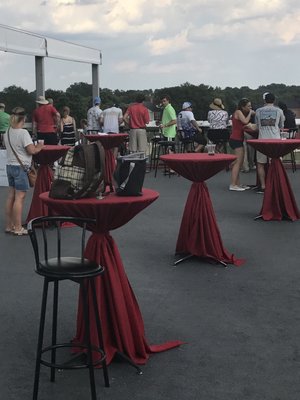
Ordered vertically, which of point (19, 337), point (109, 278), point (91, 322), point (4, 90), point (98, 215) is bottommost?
point (19, 337)

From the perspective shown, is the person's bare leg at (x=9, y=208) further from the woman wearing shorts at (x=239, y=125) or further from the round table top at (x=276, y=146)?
the woman wearing shorts at (x=239, y=125)

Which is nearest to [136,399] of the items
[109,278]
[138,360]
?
[138,360]

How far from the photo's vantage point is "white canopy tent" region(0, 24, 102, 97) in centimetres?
1315

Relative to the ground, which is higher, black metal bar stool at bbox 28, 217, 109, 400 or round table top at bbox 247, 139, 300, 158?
round table top at bbox 247, 139, 300, 158

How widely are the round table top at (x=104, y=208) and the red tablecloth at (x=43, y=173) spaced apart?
13.9ft

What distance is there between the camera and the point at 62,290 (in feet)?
17.5

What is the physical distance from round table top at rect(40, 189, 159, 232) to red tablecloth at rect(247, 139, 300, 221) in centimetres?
495

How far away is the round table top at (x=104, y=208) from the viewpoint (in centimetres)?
357

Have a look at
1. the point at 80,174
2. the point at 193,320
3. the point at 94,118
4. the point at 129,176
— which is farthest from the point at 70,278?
the point at 94,118

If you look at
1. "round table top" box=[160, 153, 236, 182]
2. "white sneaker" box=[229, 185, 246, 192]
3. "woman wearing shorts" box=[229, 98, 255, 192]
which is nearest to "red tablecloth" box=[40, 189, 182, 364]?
"round table top" box=[160, 153, 236, 182]

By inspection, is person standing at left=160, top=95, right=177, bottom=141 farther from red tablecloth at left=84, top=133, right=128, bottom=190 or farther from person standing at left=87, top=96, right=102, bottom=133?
person standing at left=87, top=96, right=102, bottom=133

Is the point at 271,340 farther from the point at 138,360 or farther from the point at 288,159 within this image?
the point at 288,159

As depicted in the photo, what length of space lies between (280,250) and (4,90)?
9.66 meters

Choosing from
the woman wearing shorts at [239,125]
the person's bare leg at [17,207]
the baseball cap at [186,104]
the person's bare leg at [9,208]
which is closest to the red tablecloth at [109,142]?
the baseball cap at [186,104]
